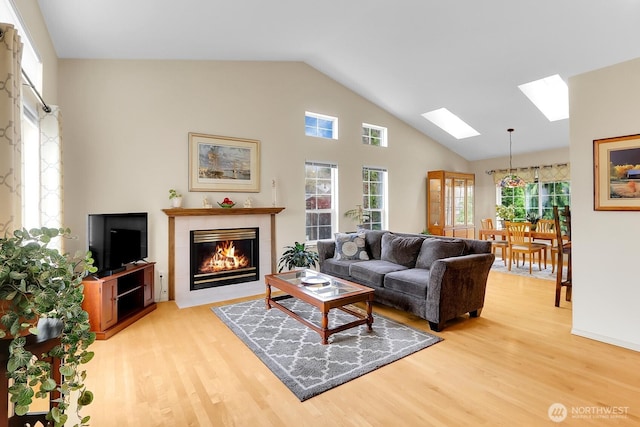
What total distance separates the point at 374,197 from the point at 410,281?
3249 mm

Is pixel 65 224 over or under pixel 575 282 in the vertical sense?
over

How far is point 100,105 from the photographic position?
3.90 metres

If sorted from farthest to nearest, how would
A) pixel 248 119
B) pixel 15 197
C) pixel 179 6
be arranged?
pixel 248 119 → pixel 179 6 → pixel 15 197

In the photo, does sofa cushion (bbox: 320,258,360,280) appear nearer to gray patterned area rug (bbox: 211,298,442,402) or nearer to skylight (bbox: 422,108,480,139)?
gray patterned area rug (bbox: 211,298,442,402)

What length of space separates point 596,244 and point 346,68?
162 inches

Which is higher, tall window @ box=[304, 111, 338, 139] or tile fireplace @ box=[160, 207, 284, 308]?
tall window @ box=[304, 111, 338, 139]

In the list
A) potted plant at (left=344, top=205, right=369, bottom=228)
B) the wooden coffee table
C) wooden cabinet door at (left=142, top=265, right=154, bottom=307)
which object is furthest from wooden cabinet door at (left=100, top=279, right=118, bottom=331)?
potted plant at (left=344, top=205, right=369, bottom=228)

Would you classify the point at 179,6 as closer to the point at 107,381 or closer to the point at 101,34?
the point at 101,34

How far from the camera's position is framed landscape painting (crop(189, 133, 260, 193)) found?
4.46m

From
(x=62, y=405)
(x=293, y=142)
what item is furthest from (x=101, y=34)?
(x=62, y=405)

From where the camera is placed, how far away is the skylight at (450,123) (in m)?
6.58

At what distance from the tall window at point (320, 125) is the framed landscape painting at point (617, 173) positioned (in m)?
3.85

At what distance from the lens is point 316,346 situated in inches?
112

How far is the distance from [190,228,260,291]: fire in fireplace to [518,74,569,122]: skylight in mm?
4894
